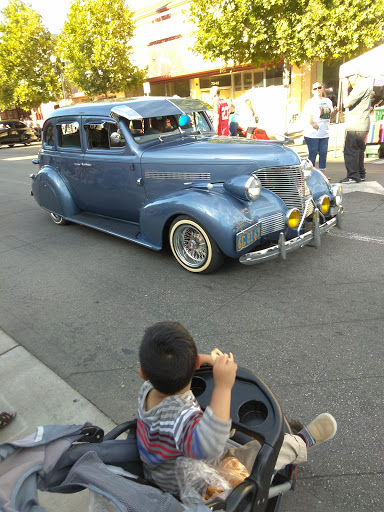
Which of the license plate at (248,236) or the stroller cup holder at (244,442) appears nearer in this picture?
the stroller cup holder at (244,442)

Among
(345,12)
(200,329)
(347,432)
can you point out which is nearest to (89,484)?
(347,432)

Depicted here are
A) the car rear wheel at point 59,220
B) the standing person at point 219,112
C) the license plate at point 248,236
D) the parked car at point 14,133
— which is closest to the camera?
the license plate at point 248,236

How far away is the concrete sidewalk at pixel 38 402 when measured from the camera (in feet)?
7.41

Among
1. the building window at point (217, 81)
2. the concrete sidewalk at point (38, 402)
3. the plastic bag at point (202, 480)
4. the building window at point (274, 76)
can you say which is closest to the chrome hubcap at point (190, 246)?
the concrete sidewalk at point (38, 402)

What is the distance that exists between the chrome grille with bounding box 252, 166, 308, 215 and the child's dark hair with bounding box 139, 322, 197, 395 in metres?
2.95


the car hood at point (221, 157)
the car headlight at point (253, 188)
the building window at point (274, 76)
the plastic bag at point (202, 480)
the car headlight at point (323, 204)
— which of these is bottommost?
the plastic bag at point (202, 480)

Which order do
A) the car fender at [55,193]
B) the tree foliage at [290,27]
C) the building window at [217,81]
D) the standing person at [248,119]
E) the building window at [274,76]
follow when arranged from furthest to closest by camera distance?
the building window at [217,81], the building window at [274,76], the tree foliage at [290,27], the standing person at [248,119], the car fender at [55,193]

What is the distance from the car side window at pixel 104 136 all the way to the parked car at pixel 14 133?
68.8ft

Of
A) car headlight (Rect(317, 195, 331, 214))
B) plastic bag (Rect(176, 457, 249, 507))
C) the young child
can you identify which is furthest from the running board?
plastic bag (Rect(176, 457, 249, 507))

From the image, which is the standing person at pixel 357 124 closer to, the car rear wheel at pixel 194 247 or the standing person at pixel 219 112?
the standing person at pixel 219 112

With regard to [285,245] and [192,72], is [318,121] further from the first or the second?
[192,72]

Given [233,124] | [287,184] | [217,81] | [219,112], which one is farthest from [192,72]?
[287,184]

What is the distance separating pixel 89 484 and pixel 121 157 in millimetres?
4090

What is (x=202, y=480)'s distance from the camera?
1350 millimetres
